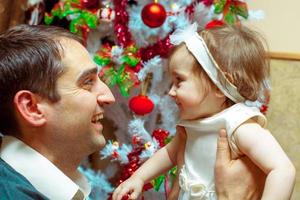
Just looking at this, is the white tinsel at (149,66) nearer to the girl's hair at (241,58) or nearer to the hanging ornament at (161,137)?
the hanging ornament at (161,137)

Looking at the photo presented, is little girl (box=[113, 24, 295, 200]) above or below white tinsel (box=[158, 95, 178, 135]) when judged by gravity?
above

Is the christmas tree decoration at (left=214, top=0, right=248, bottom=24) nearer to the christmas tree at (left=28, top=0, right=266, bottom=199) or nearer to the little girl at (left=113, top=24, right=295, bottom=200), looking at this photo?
the christmas tree at (left=28, top=0, right=266, bottom=199)

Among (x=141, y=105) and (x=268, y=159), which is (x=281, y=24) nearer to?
(x=141, y=105)

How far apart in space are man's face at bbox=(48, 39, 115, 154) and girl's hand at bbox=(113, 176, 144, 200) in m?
0.22

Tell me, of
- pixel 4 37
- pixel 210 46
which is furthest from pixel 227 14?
pixel 4 37

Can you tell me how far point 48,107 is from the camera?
1.23 m

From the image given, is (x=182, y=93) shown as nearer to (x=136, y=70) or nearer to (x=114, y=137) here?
(x=136, y=70)

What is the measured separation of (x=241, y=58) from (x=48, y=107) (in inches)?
21.4

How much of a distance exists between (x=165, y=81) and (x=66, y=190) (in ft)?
2.97

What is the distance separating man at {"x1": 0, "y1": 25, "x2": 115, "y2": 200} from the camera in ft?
3.95

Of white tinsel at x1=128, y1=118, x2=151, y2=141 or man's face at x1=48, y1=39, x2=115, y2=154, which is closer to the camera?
man's face at x1=48, y1=39, x2=115, y2=154

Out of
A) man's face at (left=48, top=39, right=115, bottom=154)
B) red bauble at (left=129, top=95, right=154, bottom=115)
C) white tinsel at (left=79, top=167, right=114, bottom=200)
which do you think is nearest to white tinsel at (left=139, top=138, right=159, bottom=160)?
red bauble at (left=129, top=95, right=154, bottom=115)

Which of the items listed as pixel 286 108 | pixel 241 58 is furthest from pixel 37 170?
pixel 286 108

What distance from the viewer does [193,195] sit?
4.52 ft
